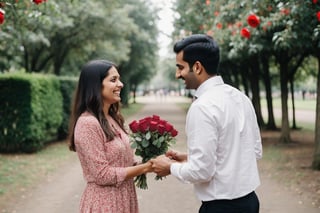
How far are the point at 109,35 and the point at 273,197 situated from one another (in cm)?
1970

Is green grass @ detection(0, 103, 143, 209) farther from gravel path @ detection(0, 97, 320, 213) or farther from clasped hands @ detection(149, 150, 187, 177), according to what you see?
clasped hands @ detection(149, 150, 187, 177)

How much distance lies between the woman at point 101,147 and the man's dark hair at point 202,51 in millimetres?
749

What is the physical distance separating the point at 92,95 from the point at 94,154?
1.44 feet

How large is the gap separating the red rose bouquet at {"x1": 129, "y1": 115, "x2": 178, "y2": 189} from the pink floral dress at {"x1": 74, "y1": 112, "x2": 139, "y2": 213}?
0.38 feet

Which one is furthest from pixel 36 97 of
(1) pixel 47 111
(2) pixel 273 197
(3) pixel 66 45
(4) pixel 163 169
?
(3) pixel 66 45

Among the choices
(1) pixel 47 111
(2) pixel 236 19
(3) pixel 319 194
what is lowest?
(3) pixel 319 194

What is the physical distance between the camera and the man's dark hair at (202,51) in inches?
108

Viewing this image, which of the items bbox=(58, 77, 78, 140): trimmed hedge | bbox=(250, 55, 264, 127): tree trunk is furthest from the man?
bbox=(250, 55, 264, 127): tree trunk

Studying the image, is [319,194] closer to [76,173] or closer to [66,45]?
[76,173]

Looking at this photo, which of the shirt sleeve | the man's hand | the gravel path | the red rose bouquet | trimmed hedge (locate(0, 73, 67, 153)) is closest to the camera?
the shirt sleeve

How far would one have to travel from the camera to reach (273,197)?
25.6 feet

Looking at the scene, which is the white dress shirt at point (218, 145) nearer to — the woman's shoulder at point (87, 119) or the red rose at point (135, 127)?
the red rose at point (135, 127)

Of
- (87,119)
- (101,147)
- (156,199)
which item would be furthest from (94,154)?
(156,199)

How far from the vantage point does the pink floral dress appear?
3080 mm
